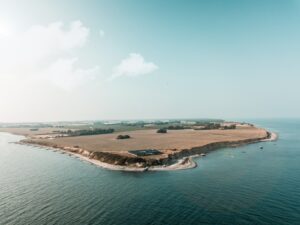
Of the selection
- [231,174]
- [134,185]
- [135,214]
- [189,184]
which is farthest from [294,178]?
[135,214]

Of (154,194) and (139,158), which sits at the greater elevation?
(139,158)

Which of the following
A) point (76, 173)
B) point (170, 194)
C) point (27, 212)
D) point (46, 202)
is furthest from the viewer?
point (76, 173)

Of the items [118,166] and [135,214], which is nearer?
[135,214]

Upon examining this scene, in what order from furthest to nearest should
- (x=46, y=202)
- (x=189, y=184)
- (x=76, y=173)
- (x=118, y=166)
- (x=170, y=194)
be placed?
(x=118, y=166), (x=76, y=173), (x=189, y=184), (x=170, y=194), (x=46, y=202)

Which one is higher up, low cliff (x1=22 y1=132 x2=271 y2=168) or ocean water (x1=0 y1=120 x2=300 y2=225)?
low cliff (x1=22 y1=132 x2=271 y2=168)

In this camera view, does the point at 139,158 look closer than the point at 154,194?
No

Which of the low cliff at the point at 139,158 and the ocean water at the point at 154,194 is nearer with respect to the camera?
the ocean water at the point at 154,194

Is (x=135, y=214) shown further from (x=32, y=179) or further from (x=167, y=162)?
(x=167, y=162)

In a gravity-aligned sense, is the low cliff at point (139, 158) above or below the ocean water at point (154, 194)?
above
